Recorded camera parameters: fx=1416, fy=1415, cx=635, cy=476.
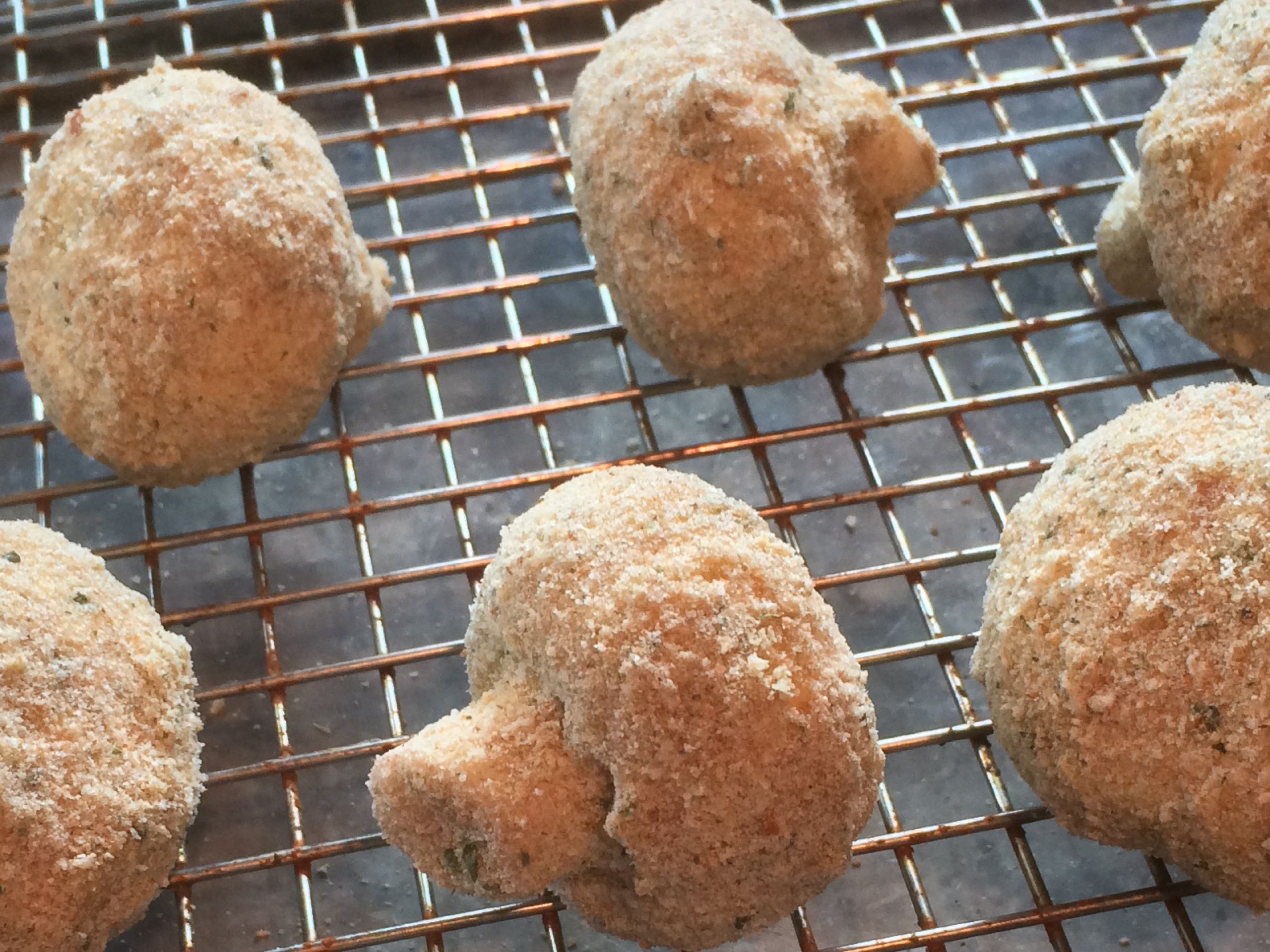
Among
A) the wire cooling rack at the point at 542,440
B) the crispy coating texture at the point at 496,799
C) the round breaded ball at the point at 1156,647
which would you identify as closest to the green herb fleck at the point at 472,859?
the crispy coating texture at the point at 496,799

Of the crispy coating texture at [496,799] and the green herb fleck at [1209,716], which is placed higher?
the green herb fleck at [1209,716]

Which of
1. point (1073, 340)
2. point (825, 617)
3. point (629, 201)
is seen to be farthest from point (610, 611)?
point (1073, 340)

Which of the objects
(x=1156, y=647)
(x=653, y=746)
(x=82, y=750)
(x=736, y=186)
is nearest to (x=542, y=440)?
(x=736, y=186)

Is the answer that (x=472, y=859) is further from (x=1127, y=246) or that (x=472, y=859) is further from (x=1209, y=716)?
(x=1127, y=246)

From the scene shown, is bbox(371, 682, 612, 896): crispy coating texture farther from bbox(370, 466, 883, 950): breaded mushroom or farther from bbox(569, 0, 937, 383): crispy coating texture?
bbox(569, 0, 937, 383): crispy coating texture

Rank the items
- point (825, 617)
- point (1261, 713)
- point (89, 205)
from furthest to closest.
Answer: point (89, 205) → point (825, 617) → point (1261, 713)

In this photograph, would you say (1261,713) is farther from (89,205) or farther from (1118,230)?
(89,205)

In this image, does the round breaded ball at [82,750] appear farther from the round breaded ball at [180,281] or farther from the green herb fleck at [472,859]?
the green herb fleck at [472,859]

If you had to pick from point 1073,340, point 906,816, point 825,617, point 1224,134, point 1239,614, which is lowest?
point 906,816

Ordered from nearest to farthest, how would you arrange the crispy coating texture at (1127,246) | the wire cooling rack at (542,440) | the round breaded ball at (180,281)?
the round breaded ball at (180,281) → the wire cooling rack at (542,440) → the crispy coating texture at (1127,246)
